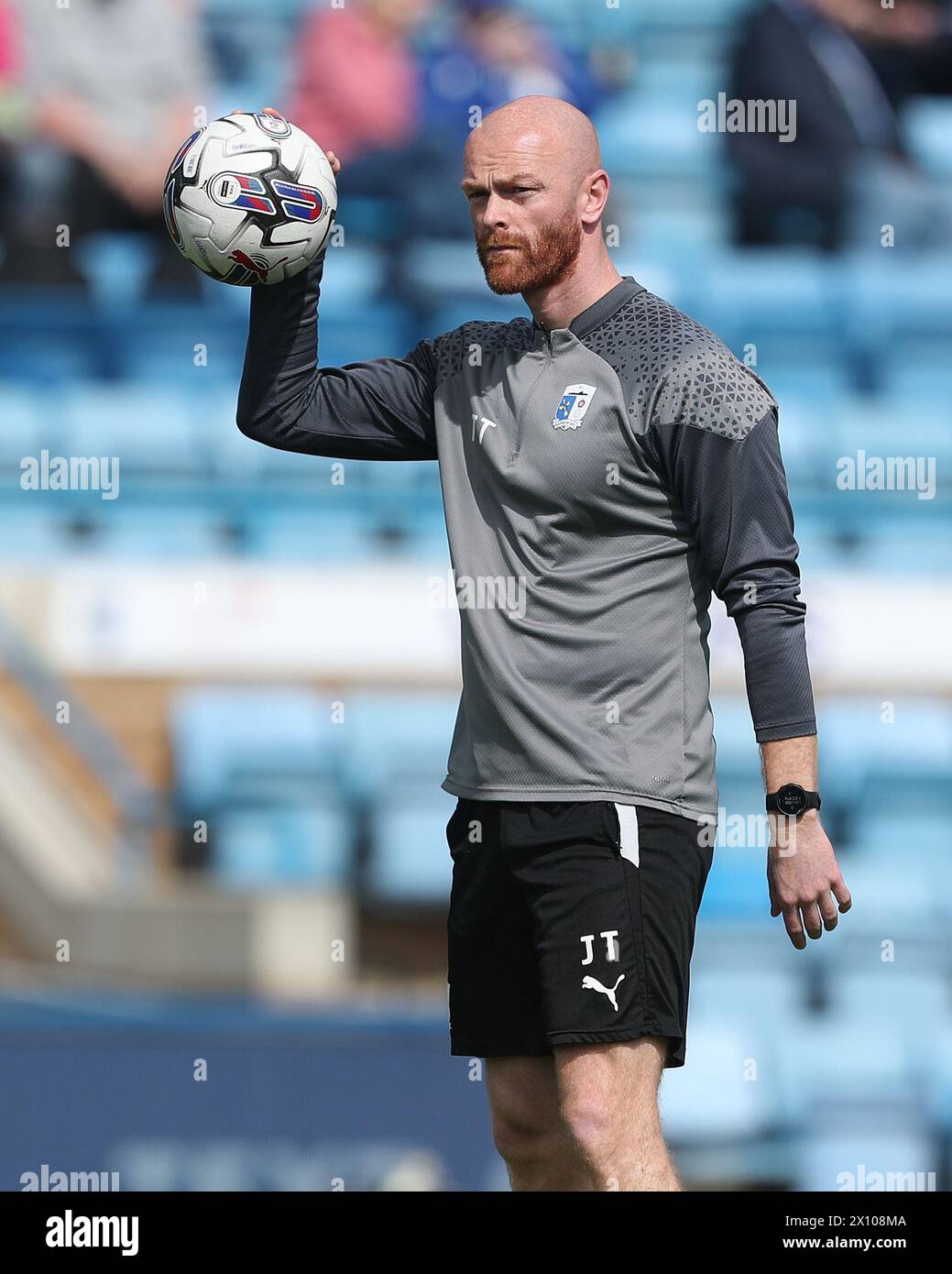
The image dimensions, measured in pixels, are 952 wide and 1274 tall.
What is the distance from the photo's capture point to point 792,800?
283 centimetres

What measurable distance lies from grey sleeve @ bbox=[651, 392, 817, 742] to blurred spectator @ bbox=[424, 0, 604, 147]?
18.7 ft

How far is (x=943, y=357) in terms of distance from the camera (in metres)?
8.29

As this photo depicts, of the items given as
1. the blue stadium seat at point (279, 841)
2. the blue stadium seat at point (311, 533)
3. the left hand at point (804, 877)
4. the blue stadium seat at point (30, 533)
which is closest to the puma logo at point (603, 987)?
the left hand at point (804, 877)

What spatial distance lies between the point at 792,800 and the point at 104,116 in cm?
629

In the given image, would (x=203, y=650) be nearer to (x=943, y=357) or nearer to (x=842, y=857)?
(x=842, y=857)

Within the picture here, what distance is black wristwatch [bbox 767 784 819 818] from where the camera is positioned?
9.27 ft

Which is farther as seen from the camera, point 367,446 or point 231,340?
point 231,340

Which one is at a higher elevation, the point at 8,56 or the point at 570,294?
the point at 8,56

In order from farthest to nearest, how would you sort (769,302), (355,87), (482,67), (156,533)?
1. (482,67)
2. (355,87)
3. (769,302)
4. (156,533)

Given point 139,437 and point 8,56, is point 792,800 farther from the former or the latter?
point 8,56

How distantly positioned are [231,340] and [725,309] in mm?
2106

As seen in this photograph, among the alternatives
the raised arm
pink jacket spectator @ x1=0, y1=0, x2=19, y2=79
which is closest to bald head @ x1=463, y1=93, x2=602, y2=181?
the raised arm

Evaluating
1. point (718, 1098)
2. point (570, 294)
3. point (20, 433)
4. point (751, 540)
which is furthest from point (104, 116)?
point (751, 540)

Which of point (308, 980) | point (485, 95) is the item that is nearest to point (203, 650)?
point (308, 980)
